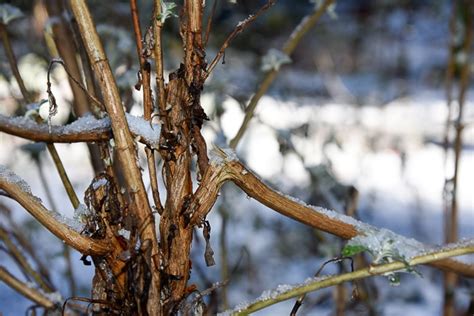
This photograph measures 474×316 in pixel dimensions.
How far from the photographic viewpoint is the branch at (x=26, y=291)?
81 cm

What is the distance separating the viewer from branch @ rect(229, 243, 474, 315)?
57 centimetres

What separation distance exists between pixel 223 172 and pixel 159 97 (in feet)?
→ 0.29

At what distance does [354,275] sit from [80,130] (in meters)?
0.29

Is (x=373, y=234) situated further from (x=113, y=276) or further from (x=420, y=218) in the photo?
(x=420, y=218)

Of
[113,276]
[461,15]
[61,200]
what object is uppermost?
[61,200]

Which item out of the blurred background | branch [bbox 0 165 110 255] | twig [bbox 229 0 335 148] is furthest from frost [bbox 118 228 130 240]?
twig [bbox 229 0 335 148]

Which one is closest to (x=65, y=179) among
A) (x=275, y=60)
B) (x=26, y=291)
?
(x=26, y=291)

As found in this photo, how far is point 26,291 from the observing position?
0.83 meters

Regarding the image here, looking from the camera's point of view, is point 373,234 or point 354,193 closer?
point 373,234

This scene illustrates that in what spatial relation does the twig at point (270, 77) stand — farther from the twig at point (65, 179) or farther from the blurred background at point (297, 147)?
the twig at point (65, 179)

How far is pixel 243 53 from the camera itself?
3789 millimetres

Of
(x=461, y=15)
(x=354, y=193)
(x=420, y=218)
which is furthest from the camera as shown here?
(x=420, y=218)

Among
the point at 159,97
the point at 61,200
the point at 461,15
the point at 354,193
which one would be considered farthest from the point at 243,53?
the point at 159,97

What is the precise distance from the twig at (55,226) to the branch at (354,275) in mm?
152
